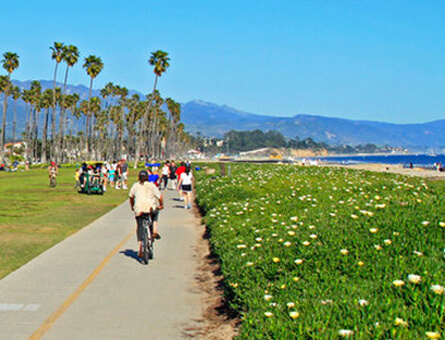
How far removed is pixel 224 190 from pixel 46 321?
1519cm

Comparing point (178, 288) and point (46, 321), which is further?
point (178, 288)

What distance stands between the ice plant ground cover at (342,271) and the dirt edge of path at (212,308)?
27cm

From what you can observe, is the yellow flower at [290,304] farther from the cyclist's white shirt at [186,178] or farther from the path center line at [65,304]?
the cyclist's white shirt at [186,178]

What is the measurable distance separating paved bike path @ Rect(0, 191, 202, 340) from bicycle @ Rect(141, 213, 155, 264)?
7.0 inches

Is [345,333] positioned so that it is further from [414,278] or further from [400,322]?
[414,278]

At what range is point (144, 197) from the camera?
12.4m

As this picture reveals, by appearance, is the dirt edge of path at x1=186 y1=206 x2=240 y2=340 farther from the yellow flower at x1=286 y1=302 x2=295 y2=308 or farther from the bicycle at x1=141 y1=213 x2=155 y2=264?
the bicycle at x1=141 y1=213 x2=155 y2=264

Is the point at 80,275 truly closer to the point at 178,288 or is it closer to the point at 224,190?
the point at 178,288

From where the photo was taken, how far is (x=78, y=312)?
8227mm

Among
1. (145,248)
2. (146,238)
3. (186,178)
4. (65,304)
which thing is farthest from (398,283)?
(186,178)

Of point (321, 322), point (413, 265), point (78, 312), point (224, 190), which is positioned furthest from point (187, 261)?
point (224, 190)

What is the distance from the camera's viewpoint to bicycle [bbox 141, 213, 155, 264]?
12.0m

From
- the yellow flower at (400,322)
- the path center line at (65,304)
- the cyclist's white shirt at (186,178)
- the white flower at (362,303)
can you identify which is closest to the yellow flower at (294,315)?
the white flower at (362,303)

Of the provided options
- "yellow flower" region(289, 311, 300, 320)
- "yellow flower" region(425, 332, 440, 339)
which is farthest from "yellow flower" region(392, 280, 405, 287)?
"yellow flower" region(425, 332, 440, 339)
